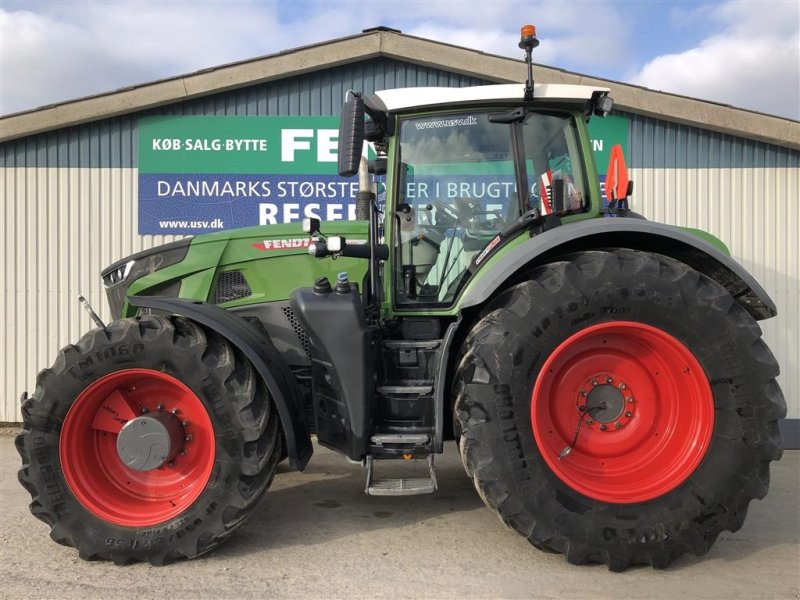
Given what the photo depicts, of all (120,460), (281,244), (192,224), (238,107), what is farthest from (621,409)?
(238,107)

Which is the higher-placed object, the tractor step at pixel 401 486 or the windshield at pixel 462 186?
the windshield at pixel 462 186

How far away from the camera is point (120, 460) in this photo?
314cm

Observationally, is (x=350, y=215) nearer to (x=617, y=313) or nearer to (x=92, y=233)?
(x=92, y=233)

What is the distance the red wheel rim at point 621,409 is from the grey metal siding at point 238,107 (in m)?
4.20

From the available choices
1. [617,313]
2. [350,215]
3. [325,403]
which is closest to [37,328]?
[350,215]

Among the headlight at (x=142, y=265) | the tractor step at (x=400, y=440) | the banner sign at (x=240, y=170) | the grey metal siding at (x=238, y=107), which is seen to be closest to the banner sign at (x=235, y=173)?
the banner sign at (x=240, y=170)

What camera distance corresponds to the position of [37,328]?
248 inches

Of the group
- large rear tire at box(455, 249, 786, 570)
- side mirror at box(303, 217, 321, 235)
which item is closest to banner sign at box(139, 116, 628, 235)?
side mirror at box(303, 217, 321, 235)

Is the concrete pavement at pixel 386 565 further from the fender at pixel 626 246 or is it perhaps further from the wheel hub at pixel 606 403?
the fender at pixel 626 246

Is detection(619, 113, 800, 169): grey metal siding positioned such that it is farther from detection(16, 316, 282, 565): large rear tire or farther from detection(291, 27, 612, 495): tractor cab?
detection(16, 316, 282, 565): large rear tire

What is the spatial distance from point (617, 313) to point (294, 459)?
6.03 ft

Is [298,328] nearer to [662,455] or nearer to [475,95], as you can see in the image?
[475,95]

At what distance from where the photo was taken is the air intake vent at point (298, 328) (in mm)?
3629

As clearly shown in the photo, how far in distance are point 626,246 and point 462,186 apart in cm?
99
